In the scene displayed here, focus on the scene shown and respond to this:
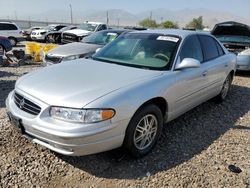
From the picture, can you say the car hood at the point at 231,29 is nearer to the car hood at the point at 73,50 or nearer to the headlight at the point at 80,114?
the car hood at the point at 73,50

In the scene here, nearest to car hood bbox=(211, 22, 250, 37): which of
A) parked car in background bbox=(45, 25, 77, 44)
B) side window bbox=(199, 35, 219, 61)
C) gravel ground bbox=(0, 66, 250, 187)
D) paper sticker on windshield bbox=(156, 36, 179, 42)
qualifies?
side window bbox=(199, 35, 219, 61)

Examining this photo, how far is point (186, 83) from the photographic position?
416 centimetres

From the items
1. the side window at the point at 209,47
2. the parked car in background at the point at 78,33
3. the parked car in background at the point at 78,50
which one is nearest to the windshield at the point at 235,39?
the parked car in background at the point at 78,50

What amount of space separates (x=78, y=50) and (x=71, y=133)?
5.69 m

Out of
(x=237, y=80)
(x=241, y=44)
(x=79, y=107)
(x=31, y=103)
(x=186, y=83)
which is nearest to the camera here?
(x=79, y=107)

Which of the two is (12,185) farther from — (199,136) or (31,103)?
(199,136)

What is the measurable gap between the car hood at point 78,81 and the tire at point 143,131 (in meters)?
0.40

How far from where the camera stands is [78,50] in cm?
823

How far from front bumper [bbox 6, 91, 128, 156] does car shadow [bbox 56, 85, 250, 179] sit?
41 centimetres

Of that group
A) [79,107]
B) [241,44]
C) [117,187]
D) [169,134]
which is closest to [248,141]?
[169,134]

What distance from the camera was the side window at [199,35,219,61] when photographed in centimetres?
499

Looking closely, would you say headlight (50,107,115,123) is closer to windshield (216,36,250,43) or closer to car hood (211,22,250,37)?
windshield (216,36,250,43)

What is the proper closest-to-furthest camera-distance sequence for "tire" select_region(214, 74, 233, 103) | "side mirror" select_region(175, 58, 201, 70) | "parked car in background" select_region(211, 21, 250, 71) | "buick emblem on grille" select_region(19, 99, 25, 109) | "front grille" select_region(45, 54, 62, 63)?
1. "buick emblem on grille" select_region(19, 99, 25, 109)
2. "side mirror" select_region(175, 58, 201, 70)
3. "tire" select_region(214, 74, 233, 103)
4. "front grille" select_region(45, 54, 62, 63)
5. "parked car in background" select_region(211, 21, 250, 71)

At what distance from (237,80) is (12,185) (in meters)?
7.14
